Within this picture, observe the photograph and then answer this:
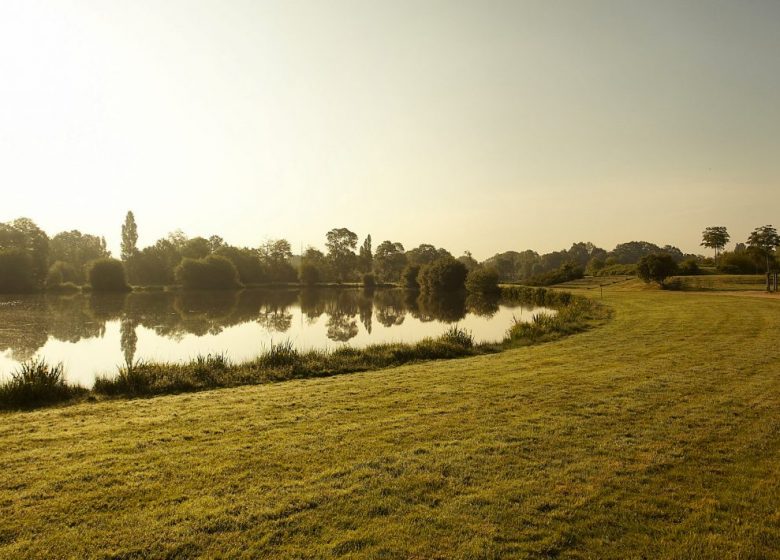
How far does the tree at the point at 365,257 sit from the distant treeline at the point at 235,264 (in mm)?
262

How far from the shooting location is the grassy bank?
10.3 m

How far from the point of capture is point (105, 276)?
68.8 metres

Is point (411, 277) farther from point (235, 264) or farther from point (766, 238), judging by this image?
point (766, 238)

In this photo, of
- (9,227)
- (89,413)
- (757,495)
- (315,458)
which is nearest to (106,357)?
(89,413)

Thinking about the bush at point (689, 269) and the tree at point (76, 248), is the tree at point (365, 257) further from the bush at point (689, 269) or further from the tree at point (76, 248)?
the bush at point (689, 269)

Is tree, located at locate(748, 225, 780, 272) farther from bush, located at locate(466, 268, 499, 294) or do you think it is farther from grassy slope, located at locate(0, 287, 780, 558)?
grassy slope, located at locate(0, 287, 780, 558)

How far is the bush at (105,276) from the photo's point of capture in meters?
68.6

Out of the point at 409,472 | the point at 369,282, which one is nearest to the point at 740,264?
the point at 369,282

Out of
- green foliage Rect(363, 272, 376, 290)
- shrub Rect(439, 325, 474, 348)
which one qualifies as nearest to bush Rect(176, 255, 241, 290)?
green foliage Rect(363, 272, 376, 290)

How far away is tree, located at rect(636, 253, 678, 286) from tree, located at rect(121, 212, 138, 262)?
9146cm

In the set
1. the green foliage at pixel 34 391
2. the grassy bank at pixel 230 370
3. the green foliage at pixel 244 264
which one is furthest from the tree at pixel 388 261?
the green foliage at pixel 34 391

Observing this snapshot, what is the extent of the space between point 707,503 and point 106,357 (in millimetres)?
20955

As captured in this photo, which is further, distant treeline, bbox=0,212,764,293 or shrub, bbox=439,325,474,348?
distant treeline, bbox=0,212,764,293

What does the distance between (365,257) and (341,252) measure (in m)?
7.00
